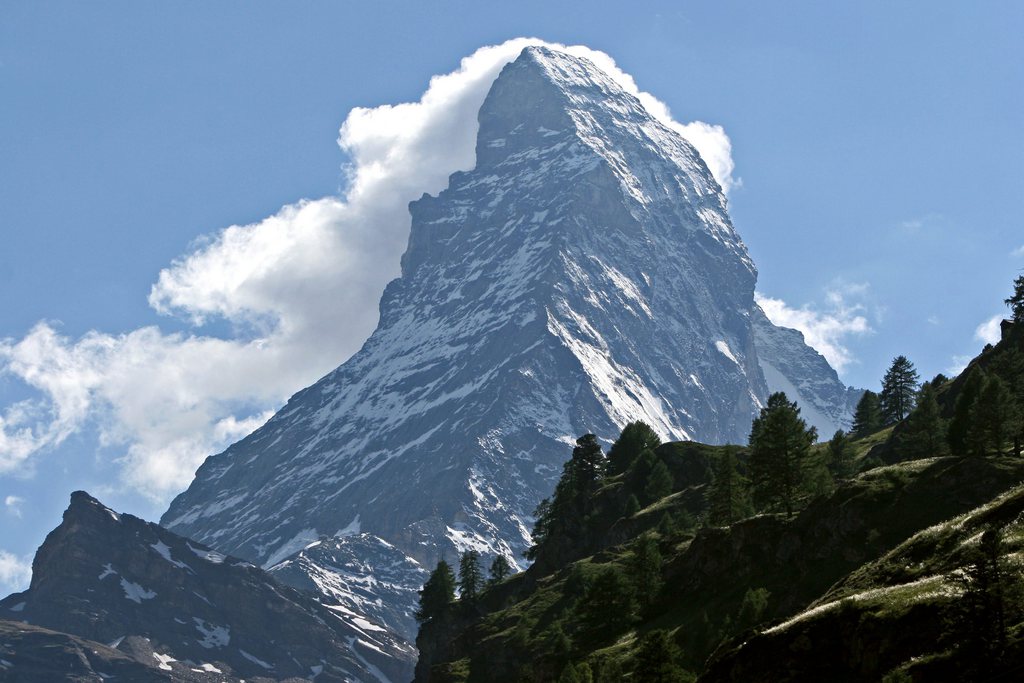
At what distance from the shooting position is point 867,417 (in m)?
189

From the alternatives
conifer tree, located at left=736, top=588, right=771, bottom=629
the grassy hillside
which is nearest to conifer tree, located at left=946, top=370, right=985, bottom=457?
the grassy hillside

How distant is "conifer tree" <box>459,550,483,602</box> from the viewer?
185500 millimetres

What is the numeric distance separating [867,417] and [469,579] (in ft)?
185

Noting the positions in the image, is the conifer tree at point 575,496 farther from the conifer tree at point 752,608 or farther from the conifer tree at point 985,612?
the conifer tree at point 985,612

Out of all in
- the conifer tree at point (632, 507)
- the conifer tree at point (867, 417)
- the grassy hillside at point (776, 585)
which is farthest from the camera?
the conifer tree at point (867, 417)

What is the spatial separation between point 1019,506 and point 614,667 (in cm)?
3535

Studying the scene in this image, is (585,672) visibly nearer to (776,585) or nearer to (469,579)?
(776,585)

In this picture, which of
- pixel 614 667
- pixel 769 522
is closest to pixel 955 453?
pixel 769 522

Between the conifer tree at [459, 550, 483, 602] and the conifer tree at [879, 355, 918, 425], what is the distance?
57777mm

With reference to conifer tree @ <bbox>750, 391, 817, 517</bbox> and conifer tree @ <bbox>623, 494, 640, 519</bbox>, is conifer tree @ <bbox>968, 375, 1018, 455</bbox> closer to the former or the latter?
conifer tree @ <bbox>750, 391, 817, 517</bbox>

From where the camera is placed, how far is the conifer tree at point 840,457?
5561 inches

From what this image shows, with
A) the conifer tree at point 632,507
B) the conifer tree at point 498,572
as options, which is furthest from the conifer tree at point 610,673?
the conifer tree at point 498,572

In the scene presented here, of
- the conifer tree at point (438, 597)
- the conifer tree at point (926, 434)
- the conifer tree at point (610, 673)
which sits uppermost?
the conifer tree at point (438, 597)

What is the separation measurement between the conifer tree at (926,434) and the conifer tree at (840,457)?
8.32 metres
